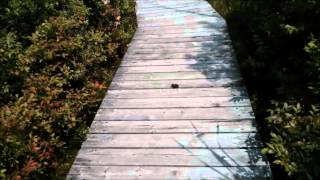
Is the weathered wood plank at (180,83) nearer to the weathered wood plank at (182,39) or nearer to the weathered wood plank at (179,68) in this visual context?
the weathered wood plank at (179,68)

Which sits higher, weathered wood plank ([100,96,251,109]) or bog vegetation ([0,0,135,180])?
bog vegetation ([0,0,135,180])

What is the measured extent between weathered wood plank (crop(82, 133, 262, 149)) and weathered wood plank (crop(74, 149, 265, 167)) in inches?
3.2

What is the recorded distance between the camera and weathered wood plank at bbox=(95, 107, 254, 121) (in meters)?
4.38

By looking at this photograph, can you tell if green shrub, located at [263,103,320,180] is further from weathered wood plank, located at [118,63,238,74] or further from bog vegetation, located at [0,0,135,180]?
weathered wood plank, located at [118,63,238,74]

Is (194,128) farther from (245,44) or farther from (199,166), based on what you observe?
(245,44)

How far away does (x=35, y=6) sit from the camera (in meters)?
4.99

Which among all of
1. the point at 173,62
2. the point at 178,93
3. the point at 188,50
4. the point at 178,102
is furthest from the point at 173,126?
the point at 188,50

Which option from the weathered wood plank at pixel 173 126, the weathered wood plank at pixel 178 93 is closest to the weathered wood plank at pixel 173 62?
the weathered wood plank at pixel 178 93

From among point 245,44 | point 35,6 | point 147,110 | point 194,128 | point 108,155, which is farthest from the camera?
point 245,44

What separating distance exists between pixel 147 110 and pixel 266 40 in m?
1.76

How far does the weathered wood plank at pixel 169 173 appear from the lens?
3490 millimetres

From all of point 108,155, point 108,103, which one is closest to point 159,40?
point 108,103

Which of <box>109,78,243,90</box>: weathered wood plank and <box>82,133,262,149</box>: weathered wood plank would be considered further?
<box>109,78,243,90</box>: weathered wood plank

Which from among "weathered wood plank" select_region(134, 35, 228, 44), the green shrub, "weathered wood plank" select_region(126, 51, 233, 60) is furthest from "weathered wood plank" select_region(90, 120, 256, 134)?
"weathered wood plank" select_region(134, 35, 228, 44)
